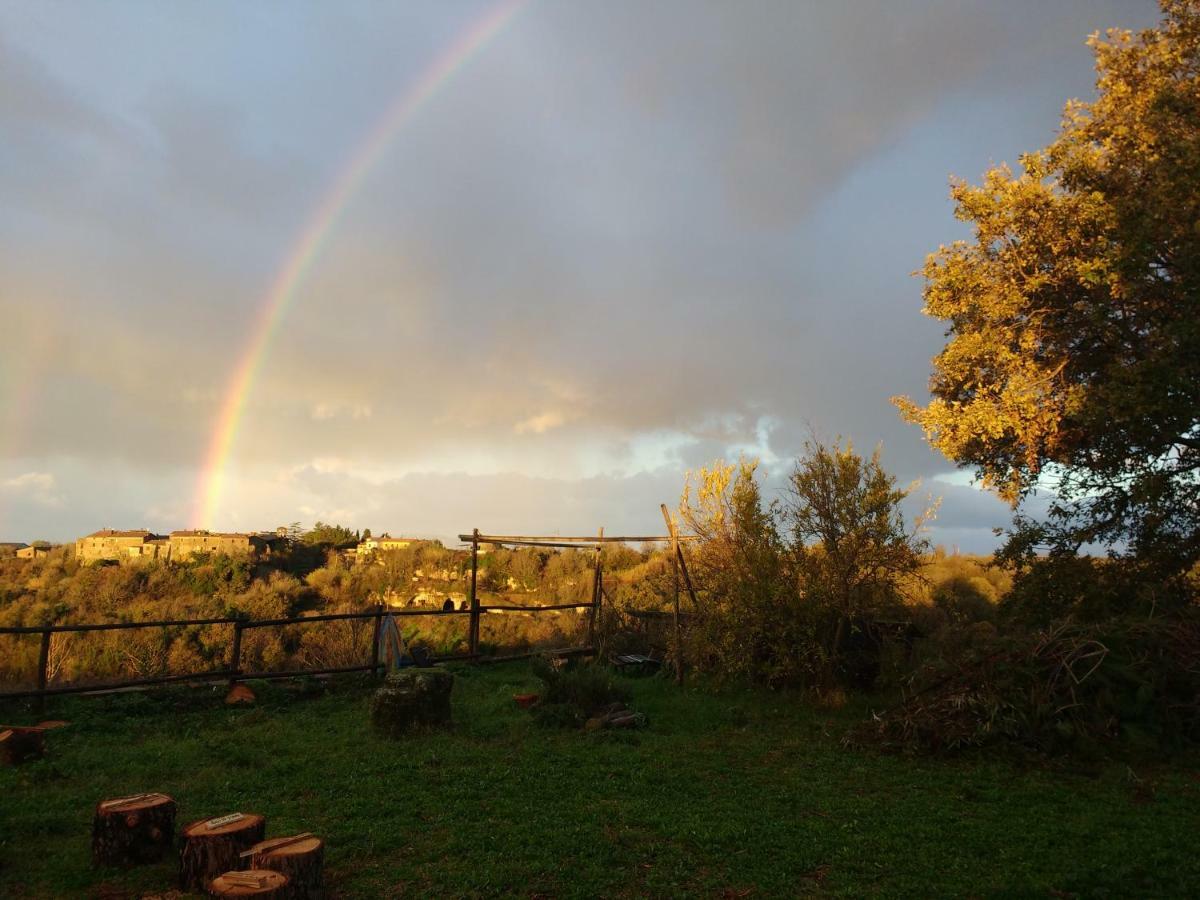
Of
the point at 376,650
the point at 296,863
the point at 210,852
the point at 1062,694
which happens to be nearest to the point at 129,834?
the point at 210,852

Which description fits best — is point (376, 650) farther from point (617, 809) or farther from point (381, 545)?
point (381, 545)

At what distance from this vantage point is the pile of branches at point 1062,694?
329 inches

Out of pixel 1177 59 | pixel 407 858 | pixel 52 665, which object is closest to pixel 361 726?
pixel 407 858

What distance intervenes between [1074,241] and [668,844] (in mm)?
10576

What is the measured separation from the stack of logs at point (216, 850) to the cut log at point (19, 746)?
3.84 meters

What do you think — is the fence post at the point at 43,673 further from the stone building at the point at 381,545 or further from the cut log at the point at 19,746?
the stone building at the point at 381,545

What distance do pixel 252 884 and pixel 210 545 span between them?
140ft

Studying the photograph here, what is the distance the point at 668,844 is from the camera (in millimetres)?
5648

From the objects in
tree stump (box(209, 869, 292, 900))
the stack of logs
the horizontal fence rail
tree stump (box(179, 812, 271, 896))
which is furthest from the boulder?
Answer: tree stump (box(209, 869, 292, 900))

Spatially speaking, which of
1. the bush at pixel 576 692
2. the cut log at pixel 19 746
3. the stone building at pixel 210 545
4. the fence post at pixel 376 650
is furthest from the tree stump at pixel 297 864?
the stone building at pixel 210 545

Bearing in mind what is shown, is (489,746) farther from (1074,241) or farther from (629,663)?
(1074,241)

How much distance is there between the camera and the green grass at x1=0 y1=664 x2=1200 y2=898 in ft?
16.3

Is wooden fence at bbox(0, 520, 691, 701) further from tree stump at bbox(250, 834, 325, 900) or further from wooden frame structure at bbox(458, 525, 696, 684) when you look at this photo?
tree stump at bbox(250, 834, 325, 900)

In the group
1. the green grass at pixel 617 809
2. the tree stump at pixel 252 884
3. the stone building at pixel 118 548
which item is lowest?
the green grass at pixel 617 809
